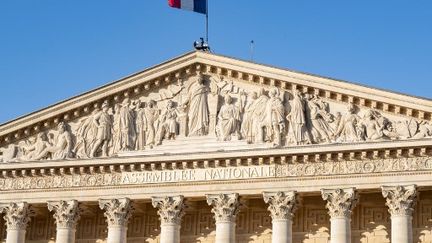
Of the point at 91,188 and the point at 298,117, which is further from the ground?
the point at 298,117

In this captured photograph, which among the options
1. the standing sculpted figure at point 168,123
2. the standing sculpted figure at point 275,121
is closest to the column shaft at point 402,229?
the standing sculpted figure at point 275,121

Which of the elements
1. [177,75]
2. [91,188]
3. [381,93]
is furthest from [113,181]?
[381,93]

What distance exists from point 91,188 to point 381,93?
380 inches

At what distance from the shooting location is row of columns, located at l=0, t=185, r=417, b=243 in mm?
25844

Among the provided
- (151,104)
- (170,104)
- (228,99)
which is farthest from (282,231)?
(151,104)

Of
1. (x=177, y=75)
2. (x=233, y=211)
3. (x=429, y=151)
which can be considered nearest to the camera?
(x=429, y=151)

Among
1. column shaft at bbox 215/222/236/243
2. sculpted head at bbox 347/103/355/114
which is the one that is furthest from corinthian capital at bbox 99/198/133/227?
sculpted head at bbox 347/103/355/114

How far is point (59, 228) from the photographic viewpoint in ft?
95.9

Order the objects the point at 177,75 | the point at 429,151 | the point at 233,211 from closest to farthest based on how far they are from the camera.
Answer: the point at 429,151, the point at 233,211, the point at 177,75

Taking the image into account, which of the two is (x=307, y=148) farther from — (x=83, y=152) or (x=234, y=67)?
(x=83, y=152)

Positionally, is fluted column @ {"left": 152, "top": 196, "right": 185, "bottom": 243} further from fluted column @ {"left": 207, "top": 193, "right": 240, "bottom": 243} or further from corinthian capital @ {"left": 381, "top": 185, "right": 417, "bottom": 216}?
corinthian capital @ {"left": 381, "top": 185, "right": 417, "bottom": 216}

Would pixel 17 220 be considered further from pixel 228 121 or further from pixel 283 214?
pixel 283 214

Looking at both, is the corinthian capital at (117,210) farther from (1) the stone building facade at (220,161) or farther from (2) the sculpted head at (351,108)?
(2) the sculpted head at (351,108)

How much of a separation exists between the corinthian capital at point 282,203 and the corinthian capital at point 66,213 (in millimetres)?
6342
